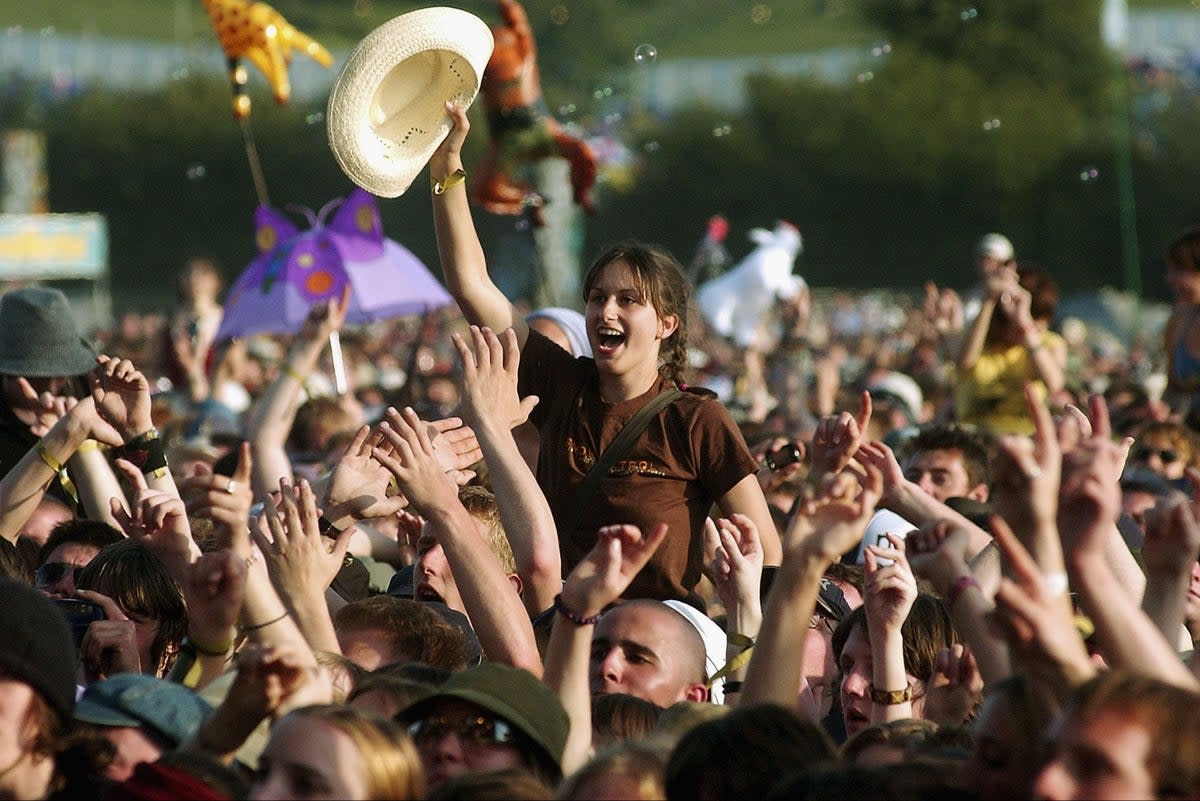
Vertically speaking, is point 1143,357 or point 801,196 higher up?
point 801,196

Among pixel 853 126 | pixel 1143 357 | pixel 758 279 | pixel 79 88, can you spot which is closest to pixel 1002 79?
pixel 853 126

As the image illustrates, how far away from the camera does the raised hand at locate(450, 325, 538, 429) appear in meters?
4.23

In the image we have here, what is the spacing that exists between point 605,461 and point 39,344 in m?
2.22

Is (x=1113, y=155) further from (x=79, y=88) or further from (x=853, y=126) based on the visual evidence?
(x=79, y=88)

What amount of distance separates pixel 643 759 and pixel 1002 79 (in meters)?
51.7

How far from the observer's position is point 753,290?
13922 mm

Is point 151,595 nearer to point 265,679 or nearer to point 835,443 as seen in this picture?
point 265,679

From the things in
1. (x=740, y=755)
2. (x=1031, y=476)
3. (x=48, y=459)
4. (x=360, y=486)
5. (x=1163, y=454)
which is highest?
(x=1163, y=454)

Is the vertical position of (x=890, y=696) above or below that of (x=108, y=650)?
below

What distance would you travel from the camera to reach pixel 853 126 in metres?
54.0

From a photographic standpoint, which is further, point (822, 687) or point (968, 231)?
point (968, 231)

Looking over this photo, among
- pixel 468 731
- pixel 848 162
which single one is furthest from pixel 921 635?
pixel 848 162

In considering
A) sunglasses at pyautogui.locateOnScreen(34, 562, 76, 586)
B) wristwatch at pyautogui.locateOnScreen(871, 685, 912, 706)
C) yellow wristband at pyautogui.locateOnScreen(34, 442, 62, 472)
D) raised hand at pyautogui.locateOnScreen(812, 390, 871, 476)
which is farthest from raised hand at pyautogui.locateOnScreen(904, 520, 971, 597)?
yellow wristband at pyautogui.locateOnScreen(34, 442, 62, 472)

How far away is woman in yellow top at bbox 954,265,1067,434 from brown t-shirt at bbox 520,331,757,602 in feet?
12.6
